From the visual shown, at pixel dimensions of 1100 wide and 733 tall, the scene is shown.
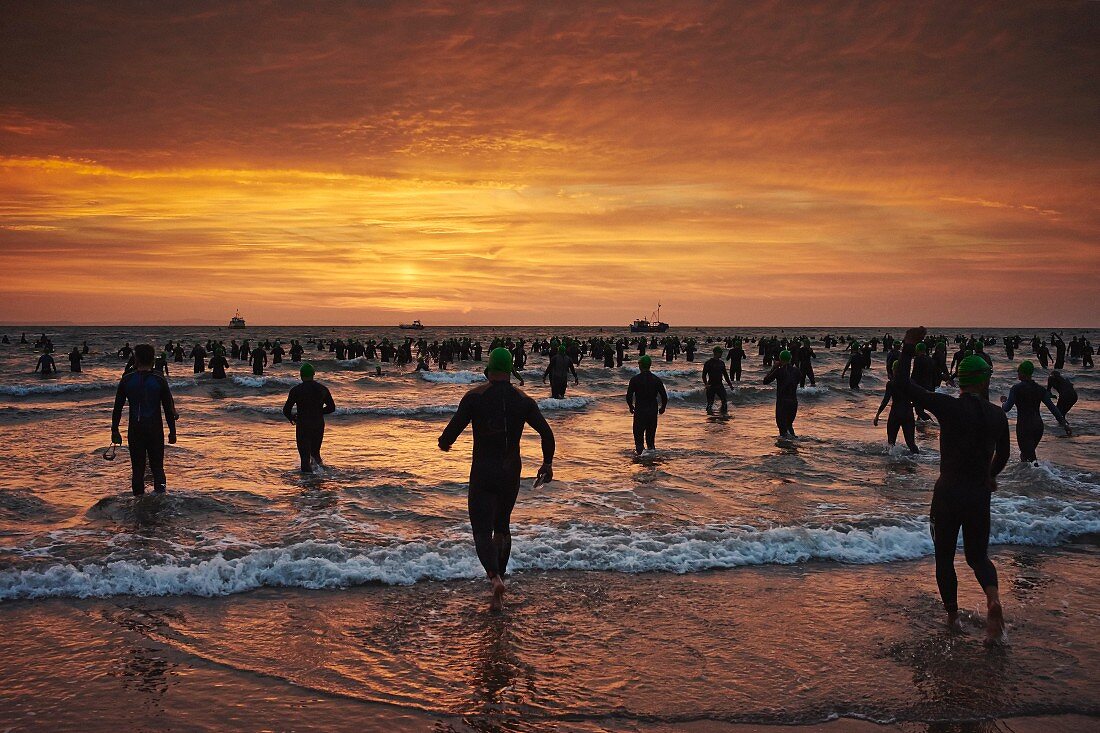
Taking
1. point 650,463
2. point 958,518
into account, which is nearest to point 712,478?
point 650,463

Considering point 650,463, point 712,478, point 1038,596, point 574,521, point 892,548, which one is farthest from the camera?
point 650,463

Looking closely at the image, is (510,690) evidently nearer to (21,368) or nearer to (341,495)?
(341,495)

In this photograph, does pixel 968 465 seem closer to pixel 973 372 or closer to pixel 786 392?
pixel 973 372

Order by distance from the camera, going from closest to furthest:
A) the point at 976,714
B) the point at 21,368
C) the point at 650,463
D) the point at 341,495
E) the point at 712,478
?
the point at 976,714 → the point at 341,495 → the point at 712,478 → the point at 650,463 → the point at 21,368

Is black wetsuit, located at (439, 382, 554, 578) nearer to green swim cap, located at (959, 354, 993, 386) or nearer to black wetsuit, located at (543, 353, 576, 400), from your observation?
green swim cap, located at (959, 354, 993, 386)

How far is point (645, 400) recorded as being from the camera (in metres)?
13.9

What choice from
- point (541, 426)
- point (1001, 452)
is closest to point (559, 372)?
point (541, 426)

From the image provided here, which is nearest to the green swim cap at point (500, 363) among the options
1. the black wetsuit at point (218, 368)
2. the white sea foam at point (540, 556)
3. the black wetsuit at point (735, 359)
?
the white sea foam at point (540, 556)

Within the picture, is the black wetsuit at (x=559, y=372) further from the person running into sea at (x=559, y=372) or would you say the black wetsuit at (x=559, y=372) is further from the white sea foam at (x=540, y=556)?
the white sea foam at (x=540, y=556)

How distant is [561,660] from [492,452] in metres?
1.76

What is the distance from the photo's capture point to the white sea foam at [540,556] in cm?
648

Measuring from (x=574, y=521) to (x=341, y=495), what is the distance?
367 centimetres

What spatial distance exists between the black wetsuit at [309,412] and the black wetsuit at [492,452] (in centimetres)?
587

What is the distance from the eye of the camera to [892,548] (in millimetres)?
8000
